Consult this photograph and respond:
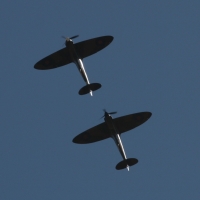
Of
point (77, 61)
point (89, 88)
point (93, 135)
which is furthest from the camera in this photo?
point (93, 135)

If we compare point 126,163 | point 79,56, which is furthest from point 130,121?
point 79,56

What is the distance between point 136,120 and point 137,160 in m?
3.63

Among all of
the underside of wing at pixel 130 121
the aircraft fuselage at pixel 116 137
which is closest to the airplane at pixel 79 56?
the aircraft fuselage at pixel 116 137

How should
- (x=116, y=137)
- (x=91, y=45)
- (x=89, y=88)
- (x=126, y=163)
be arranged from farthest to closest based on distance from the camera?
(x=91, y=45) → (x=116, y=137) → (x=126, y=163) → (x=89, y=88)

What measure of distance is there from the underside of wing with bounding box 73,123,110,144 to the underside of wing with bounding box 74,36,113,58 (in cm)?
651

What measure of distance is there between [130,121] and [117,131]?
5.44ft

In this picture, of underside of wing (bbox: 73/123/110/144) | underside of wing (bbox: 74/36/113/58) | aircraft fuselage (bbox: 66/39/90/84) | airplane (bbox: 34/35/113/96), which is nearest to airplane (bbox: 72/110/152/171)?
underside of wing (bbox: 73/123/110/144)

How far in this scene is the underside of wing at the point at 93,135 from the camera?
7288 centimetres

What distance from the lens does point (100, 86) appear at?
71312 millimetres

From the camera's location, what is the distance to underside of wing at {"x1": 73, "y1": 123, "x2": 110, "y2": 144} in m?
72.9

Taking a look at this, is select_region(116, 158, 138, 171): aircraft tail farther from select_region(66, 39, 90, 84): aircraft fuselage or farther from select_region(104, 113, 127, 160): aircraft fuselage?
select_region(66, 39, 90, 84): aircraft fuselage

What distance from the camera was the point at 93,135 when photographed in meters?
73.6

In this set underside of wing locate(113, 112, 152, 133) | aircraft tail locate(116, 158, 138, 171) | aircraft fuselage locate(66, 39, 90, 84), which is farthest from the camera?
underside of wing locate(113, 112, 152, 133)

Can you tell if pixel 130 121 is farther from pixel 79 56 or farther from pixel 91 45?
pixel 91 45
